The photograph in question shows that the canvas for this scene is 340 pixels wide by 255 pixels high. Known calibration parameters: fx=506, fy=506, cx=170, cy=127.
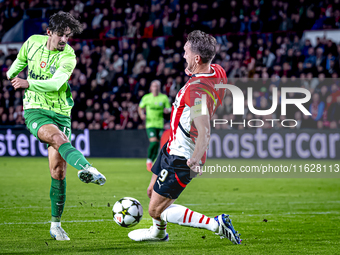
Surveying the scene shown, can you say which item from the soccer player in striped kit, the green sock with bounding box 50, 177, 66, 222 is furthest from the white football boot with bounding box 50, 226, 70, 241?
the soccer player in striped kit

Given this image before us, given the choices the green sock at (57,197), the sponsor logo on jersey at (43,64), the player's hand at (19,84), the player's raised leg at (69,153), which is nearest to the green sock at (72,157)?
the player's raised leg at (69,153)

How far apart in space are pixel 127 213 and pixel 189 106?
126 cm

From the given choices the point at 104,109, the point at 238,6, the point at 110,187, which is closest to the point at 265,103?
the point at 238,6

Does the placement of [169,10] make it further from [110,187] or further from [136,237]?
[136,237]

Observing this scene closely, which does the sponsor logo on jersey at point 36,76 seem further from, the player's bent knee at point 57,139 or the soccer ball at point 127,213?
the soccer ball at point 127,213

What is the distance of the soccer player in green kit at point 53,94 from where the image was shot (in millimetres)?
4711

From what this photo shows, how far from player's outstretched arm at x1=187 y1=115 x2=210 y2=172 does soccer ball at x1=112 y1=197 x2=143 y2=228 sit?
101cm

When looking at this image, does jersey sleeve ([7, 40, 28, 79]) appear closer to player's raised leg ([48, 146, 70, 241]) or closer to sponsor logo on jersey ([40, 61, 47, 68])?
sponsor logo on jersey ([40, 61, 47, 68])

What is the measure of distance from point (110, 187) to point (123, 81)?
28.6 feet

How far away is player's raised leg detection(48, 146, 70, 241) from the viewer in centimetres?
484

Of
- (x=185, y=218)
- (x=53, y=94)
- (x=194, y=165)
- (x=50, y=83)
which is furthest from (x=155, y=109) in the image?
(x=194, y=165)

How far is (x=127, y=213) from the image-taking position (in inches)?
183

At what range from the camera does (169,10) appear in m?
18.3

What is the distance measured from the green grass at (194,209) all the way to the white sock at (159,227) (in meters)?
0.10
